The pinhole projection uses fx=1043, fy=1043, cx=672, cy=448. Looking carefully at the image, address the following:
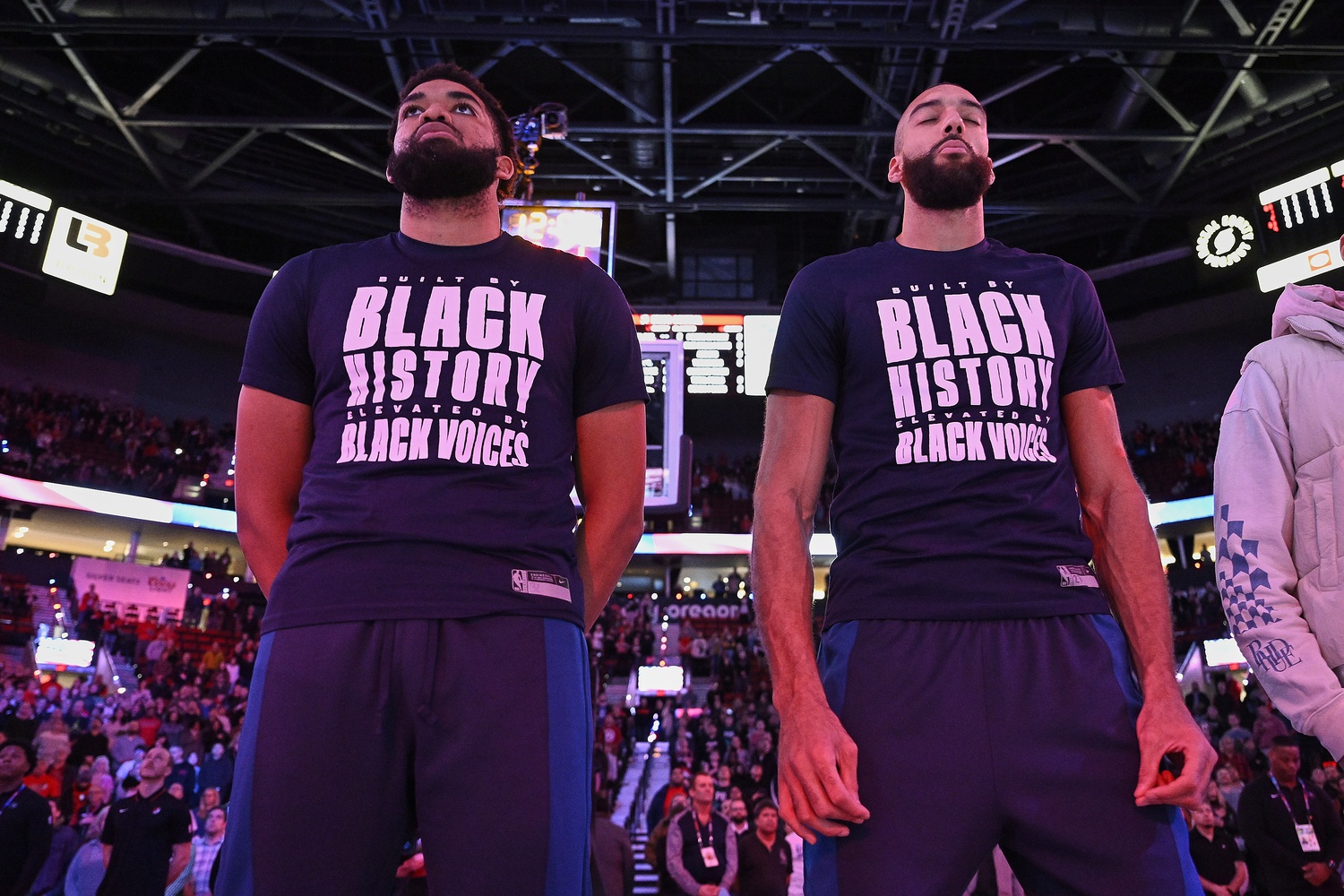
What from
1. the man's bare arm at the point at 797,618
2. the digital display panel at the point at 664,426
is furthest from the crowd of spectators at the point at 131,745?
the digital display panel at the point at 664,426

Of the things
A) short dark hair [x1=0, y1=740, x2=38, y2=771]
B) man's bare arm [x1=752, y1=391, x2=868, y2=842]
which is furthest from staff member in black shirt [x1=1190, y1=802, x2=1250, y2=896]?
short dark hair [x1=0, y1=740, x2=38, y2=771]

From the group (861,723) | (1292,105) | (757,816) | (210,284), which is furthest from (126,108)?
(1292,105)

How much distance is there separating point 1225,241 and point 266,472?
58.6 feet

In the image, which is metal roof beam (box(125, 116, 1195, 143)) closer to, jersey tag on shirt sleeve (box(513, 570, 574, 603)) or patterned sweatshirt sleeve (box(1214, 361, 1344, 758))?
patterned sweatshirt sleeve (box(1214, 361, 1344, 758))

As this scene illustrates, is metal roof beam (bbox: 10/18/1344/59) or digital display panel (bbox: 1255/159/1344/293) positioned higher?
metal roof beam (bbox: 10/18/1344/59)

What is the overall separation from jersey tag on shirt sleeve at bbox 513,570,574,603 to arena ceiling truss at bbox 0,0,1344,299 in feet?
43.0

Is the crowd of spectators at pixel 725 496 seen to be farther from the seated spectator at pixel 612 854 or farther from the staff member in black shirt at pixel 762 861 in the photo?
the seated spectator at pixel 612 854

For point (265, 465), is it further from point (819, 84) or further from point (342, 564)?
point (819, 84)

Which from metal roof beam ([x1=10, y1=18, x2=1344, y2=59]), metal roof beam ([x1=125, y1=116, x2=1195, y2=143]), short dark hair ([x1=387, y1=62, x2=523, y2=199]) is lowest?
short dark hair ([x1=387, y1=62, x2=523, y2=199])

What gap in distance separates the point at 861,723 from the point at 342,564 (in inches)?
38.3

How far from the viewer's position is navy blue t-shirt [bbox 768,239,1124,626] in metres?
1.94

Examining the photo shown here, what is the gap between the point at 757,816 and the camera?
7824 millimetres

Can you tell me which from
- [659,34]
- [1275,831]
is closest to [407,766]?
[1275,831]

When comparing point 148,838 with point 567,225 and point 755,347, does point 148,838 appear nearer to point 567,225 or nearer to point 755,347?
point 567,225
